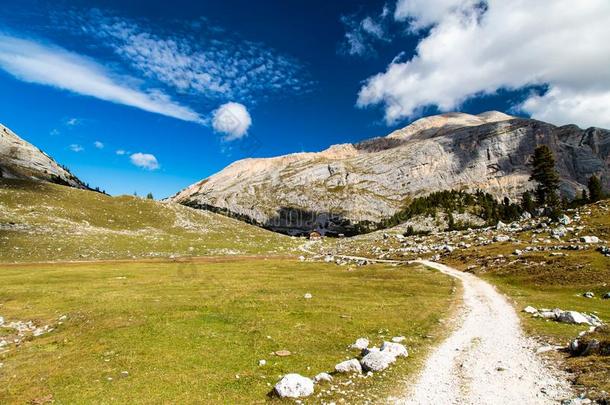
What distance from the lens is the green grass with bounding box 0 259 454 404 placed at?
19.7 metres

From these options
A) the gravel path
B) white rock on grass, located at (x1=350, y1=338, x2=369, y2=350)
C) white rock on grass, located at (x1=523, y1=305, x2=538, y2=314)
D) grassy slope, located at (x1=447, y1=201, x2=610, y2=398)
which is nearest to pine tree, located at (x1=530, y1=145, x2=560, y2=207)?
grassy slope, located at (x1=447, y1=201, x2=610, y2=398)

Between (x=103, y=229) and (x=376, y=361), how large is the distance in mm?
131474

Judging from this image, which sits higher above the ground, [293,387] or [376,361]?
[376,361]

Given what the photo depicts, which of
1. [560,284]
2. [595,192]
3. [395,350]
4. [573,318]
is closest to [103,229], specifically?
[395,350]

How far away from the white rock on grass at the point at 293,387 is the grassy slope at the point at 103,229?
94.7 m

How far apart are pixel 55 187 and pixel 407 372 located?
179m

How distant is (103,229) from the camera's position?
427 ft

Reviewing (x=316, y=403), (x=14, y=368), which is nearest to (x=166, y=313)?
(x=14, y=368)

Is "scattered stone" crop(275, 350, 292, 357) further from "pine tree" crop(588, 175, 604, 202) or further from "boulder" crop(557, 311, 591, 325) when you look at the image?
"pine tree" crop(588, 175, 604, 202)

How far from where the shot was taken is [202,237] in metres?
149

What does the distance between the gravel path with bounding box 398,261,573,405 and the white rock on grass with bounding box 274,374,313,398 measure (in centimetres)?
439

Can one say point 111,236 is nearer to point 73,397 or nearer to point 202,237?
point 202,237

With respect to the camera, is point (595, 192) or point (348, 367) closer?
point (348, 367)

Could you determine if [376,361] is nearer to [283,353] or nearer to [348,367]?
[348,367]
